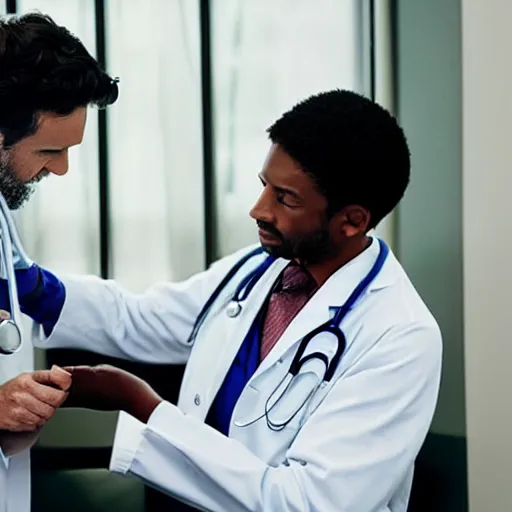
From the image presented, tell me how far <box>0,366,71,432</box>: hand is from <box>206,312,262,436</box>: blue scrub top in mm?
313

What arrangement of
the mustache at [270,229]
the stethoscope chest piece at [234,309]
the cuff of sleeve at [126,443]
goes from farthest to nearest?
the stethoscope chest piece at [234,309] < the mustache at [270,229] < the cuff of sleeve at [126,443]

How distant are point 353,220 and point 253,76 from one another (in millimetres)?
461

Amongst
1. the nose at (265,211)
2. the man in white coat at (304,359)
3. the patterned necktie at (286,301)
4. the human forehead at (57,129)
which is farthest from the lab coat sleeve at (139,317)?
the human forehead at (57,129)

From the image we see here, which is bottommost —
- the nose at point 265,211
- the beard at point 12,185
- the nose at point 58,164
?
the nose at point 265,211

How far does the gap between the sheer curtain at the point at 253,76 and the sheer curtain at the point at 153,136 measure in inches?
2.0

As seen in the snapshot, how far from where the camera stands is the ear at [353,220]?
4.66 feet

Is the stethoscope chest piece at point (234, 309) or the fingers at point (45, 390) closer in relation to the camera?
A: the fingers at point (45, 390)

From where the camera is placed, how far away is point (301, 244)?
1418 mm

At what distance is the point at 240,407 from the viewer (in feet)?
4.65


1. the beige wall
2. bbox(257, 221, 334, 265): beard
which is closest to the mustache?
bbox(257, 221, 334, 265): beard

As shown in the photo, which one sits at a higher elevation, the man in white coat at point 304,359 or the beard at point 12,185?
the beard at point 12,185

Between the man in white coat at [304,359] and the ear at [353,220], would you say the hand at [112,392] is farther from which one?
the ear at [353,220]

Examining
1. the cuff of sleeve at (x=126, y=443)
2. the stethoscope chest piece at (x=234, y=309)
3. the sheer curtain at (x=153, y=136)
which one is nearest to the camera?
the cuff of sleeve at (x=126, y=443)

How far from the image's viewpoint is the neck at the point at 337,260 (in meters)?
1.49
